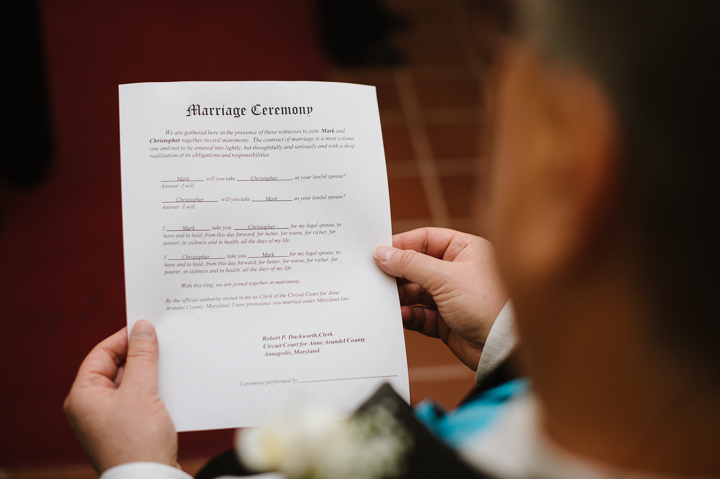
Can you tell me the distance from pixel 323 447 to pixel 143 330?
1.37ft

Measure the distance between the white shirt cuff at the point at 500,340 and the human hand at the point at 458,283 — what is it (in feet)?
0.11

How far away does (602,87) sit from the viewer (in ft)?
0.94

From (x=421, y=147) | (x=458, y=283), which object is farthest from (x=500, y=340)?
(x=421, y=147)

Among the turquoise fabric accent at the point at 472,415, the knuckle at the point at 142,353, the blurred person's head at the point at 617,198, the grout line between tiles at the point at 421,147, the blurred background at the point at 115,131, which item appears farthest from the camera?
the grout line between tiles at the point at 421,147

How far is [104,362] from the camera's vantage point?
2.49 ft

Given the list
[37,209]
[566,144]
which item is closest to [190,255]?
[566,144]

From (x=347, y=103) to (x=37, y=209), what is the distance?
4.83 ft

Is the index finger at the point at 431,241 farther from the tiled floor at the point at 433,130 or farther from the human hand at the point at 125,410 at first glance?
the tiled floor at the point at 433,130

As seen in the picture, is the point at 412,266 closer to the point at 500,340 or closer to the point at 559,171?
the point at 500,340

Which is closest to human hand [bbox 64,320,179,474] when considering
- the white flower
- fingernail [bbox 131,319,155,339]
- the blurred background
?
fingernail [bbox 131,319,155,339]

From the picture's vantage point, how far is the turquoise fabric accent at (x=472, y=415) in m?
0.62

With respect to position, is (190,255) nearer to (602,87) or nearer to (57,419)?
(602,87)

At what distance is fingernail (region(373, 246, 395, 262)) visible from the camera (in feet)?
2.72

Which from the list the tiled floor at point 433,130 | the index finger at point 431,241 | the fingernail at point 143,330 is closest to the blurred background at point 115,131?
the tiled floor at point 433,130
